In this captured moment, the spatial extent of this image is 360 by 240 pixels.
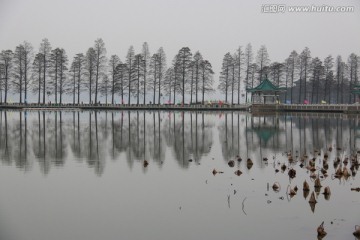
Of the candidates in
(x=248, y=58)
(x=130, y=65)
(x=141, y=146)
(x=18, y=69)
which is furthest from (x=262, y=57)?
(x=141, y=146)

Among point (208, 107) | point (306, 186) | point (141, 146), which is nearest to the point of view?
point (306, 186)

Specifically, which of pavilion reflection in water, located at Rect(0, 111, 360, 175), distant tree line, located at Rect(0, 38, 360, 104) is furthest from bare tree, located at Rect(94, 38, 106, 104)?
pavilion reflection in water, located at Rect(0, 111, 360, 175)

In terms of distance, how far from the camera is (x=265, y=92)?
9431 cm

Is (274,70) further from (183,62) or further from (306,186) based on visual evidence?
(306,186)

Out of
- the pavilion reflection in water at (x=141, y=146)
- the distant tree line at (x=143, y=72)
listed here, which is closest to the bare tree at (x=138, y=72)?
the distant tree line at (x=143, y=72)

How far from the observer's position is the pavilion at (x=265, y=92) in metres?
93.6

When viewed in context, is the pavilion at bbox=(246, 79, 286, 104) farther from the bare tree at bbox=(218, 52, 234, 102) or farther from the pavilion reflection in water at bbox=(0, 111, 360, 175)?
the pavilion reflection in water at bbox=(0, 111, 360, 175)

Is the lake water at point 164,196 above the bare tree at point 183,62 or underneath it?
underneath

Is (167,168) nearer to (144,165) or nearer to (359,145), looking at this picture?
(144,165)

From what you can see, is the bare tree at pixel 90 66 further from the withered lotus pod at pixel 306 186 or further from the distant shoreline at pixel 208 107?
the withered lotus pod at pixel 306 186

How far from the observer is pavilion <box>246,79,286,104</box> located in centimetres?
9356

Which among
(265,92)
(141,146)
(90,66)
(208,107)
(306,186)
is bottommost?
(306,186)

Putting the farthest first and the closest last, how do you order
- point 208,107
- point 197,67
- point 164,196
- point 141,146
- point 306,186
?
point 197,67 < point 208,107 < point 141,146 < point 306,186 < point 164,196

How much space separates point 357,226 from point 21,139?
87.6 feet
